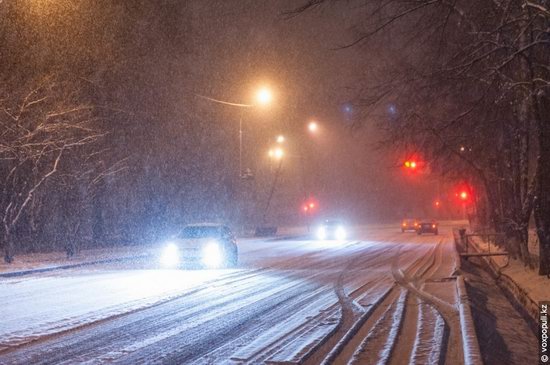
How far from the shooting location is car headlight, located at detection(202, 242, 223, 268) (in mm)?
21859

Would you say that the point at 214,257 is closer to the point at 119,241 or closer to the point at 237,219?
the point at 119,241

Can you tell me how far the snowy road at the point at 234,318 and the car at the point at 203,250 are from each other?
2076mm

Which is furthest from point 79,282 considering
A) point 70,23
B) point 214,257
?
point 70,23

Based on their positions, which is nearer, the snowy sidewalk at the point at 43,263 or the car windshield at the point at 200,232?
the snowy sidewalk at the point at 43,263

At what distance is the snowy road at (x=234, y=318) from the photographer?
26.2 feet

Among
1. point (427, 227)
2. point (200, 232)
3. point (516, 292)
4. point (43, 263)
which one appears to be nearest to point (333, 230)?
point (427, 227)

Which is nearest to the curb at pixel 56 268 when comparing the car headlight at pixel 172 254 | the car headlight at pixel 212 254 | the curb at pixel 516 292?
the car headlight at pixel 172 254

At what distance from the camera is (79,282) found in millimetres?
17938

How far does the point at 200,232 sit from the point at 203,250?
4.74ft

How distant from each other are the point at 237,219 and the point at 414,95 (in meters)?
40.8

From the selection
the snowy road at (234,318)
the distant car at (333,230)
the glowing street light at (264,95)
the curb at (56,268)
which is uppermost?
the glowing street light at (264,95)

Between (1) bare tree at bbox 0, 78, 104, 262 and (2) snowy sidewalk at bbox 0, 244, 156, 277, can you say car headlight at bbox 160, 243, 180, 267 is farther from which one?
(1) bare tree at bbox 0, 78, 104, 262

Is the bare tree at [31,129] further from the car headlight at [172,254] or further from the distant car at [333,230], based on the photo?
the distant car at [333,230]

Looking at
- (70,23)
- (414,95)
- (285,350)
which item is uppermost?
(70,23)
